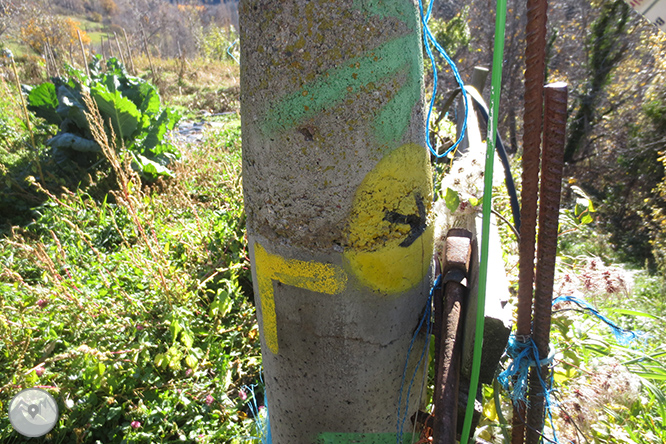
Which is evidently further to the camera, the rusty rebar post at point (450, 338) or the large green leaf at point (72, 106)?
the large green leaf at point (72, 106)

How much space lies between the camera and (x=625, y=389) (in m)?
1.52

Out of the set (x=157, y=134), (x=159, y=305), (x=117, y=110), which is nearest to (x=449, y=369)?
(x=159, y=305)

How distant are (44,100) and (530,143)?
21.6 ft

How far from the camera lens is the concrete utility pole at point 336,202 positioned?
3.32ft

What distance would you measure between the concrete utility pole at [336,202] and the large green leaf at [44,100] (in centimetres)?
588

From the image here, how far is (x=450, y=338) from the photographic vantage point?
1.23 metres

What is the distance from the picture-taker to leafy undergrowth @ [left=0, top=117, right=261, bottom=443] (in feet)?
7.11

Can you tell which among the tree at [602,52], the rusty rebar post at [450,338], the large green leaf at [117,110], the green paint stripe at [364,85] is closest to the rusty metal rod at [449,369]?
the rusty rebar post at [450,338]

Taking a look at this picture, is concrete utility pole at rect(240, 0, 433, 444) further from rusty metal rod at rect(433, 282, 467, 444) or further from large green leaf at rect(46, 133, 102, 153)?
large green leaf at rect(46, 133, 102, 153)

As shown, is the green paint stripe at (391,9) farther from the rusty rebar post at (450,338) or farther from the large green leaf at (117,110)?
the large green leaf at (117,110)

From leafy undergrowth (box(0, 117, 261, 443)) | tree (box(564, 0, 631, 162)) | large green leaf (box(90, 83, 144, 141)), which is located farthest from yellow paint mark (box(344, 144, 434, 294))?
tree (box(564, 0, 631, 162))

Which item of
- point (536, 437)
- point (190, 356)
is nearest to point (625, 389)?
point (536, 437)

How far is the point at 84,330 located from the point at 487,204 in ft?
8.51

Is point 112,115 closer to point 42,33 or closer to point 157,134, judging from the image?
point 157,134
